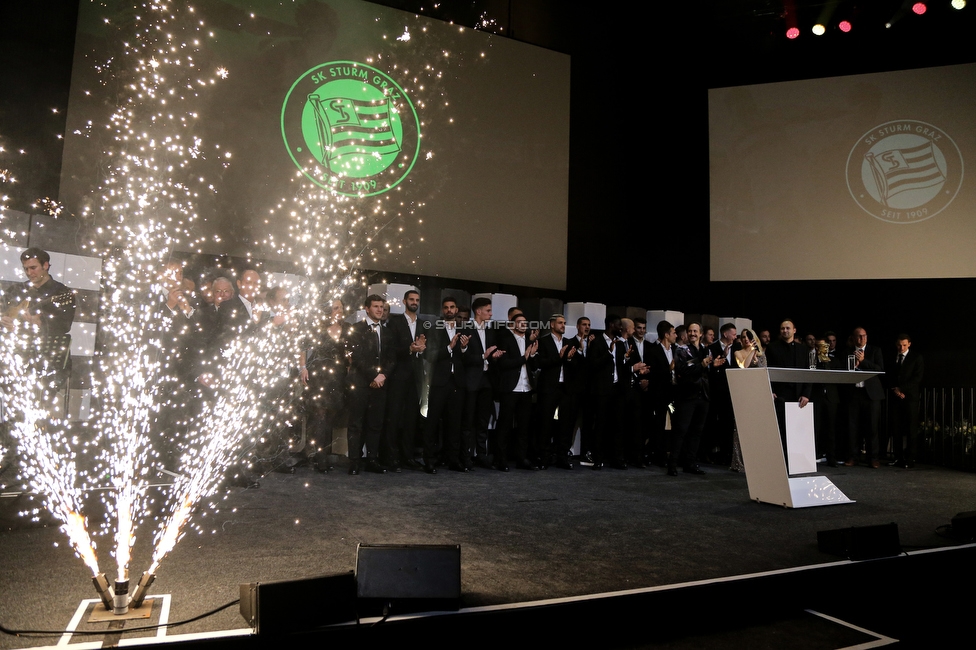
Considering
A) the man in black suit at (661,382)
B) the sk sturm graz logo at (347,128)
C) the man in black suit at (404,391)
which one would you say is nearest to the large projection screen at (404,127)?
the sk sturm graz logo at (347,128)

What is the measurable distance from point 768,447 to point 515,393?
2.34 meters

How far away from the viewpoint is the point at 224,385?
4902 mm

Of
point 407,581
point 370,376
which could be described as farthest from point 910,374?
point 407,581

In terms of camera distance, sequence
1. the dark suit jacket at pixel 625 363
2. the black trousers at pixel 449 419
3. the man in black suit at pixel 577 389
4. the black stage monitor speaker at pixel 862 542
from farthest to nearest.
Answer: the dark suit jacket at pixel 625 363, the man in black suit at pixel 577 389, the black trousers at pixel 449 419, the black stage monitor speaker at pixel 862 542

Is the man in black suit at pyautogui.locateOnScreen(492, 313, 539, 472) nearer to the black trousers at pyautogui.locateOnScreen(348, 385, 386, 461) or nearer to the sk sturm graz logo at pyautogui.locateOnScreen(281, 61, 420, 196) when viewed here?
the black trousers at pyautogui.locateOnScreen(348, 385, 386, 461)

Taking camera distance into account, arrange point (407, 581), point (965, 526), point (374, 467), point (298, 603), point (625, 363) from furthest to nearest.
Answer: point (625, 363) → point (374, 467) → point (965, 526) → point (407, 581) → point (298, 603)

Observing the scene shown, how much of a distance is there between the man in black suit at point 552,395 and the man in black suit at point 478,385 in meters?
0.47

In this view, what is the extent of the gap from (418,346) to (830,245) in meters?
5.47

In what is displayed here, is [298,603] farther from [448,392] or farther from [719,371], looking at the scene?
[719,371]

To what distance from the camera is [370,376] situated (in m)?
5.50

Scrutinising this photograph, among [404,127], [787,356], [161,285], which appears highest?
[404,127]

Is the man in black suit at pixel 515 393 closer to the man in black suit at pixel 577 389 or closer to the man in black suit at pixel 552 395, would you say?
the man in black suit at pixel 552 395

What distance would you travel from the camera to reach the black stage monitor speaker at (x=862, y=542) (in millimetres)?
3076

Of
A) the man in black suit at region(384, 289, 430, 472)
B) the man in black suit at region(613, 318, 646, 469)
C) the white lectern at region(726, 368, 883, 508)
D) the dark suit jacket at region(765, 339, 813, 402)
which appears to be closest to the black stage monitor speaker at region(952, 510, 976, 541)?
the white lectern at region(726, 368, 883, 508)
